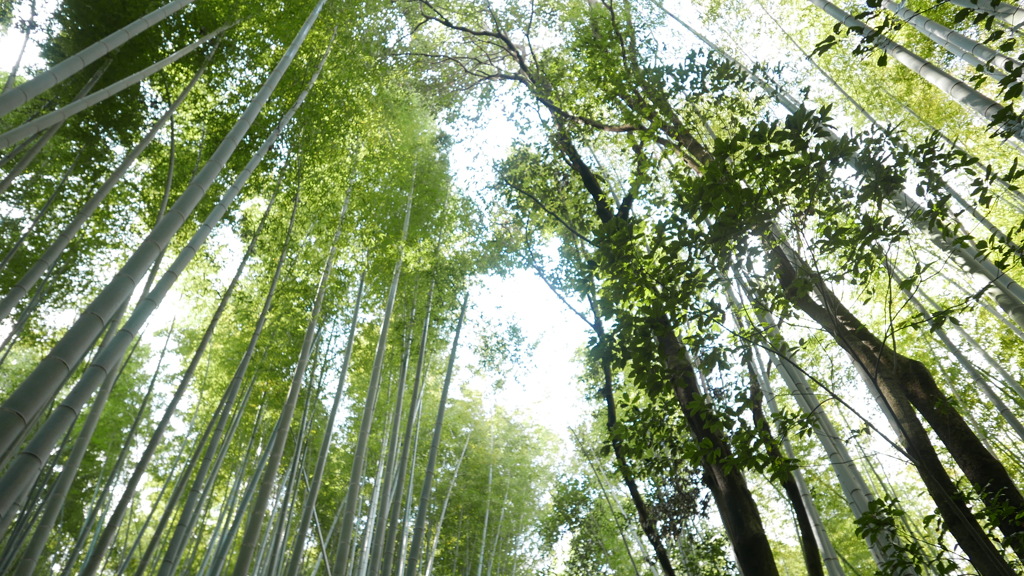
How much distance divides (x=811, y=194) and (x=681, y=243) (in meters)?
0.55

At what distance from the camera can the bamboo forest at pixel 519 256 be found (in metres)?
2.24

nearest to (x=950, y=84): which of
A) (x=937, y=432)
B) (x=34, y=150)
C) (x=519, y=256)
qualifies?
(x=937, y=432)

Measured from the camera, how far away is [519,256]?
17.6ft

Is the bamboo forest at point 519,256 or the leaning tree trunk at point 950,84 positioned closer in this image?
the bamboo forest at point 519,256

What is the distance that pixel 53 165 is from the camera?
5230mm

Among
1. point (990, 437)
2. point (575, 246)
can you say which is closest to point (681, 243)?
point (575, 246)

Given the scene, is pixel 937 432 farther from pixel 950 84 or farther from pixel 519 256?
pixel 519 256

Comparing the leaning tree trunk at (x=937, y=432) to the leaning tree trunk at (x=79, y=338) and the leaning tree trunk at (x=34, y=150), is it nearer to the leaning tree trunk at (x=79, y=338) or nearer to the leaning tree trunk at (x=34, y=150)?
the leaning tree trunk at (x=79, y=338)

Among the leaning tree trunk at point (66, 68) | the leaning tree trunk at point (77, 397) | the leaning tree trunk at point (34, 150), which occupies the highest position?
the leaning tree trunk at point (34, 150)

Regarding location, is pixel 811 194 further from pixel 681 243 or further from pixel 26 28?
pixel 26 28

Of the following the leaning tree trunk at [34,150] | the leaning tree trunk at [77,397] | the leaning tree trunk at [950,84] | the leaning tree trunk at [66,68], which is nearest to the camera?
the leaning tree trunk at [77,397]

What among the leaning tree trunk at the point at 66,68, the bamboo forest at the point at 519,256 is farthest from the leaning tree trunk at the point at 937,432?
the leaning tree trunk at the point at 66,68

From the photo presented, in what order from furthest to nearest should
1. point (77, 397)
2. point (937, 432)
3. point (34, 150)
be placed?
point (34, 150)
point (937, 432)
point (77, 397)

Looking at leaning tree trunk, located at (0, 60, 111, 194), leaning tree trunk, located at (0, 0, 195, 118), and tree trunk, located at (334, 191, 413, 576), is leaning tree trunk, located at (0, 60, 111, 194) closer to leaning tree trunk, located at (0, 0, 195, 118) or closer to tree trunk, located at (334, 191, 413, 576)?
leaning tree trunk, located at (0, 0, 195, 118)
